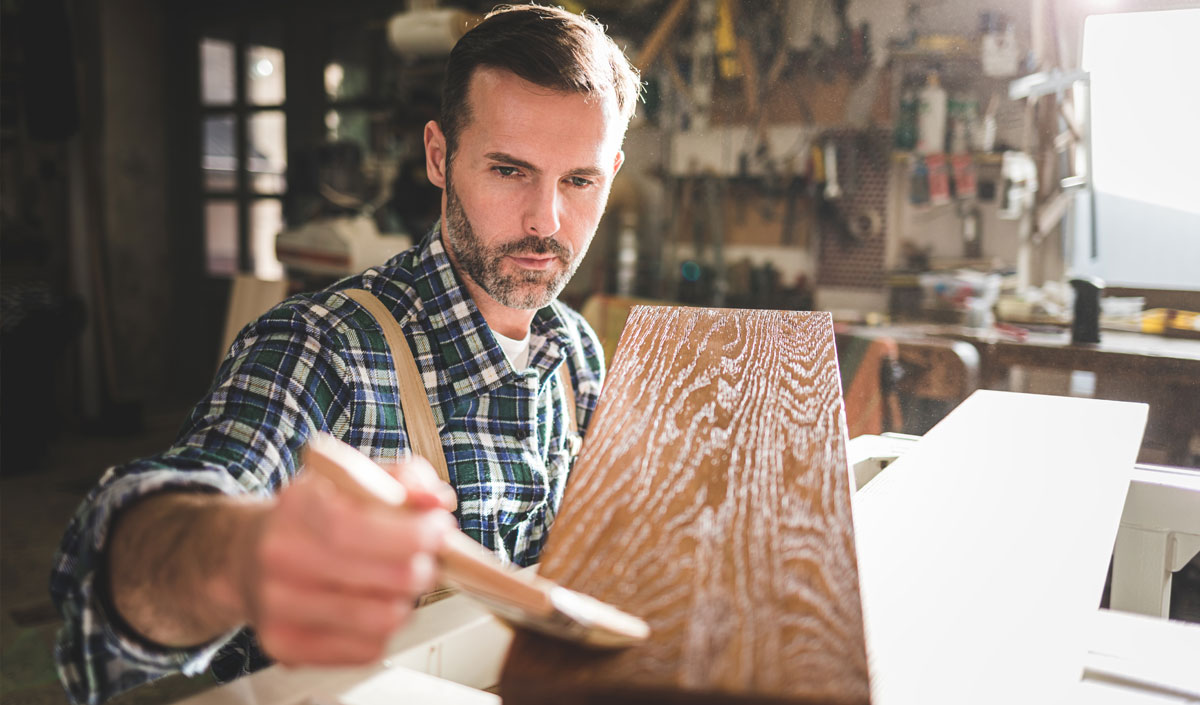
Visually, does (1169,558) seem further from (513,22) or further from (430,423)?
(513,22)

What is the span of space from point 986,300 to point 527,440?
2679 mm

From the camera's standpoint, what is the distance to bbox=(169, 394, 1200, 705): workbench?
0.61 meters

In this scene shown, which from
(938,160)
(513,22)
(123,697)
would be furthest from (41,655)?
(938,160)

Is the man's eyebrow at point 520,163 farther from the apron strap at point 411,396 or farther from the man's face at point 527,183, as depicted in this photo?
the apron strap at point 411,396

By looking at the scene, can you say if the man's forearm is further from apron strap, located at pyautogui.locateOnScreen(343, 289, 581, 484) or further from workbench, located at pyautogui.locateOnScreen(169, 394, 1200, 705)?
apron strap, located at pyautogui.locateOnScreen(343, 289, 581, 484)

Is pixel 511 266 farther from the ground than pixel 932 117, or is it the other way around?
pixel 932 117

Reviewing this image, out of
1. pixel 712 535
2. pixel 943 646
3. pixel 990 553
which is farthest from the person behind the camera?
pixel 990 553

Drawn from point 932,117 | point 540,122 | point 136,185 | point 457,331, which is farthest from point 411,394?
point 136,185

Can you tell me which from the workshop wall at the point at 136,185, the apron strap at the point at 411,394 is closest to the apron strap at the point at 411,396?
the apron strap at the point at 411,394

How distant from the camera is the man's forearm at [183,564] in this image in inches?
21.3

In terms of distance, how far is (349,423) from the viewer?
1105 millimetres

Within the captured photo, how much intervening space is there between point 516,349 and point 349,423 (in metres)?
0.32

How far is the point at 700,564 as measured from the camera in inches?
20.6

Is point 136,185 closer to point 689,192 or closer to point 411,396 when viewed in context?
point 689,192
